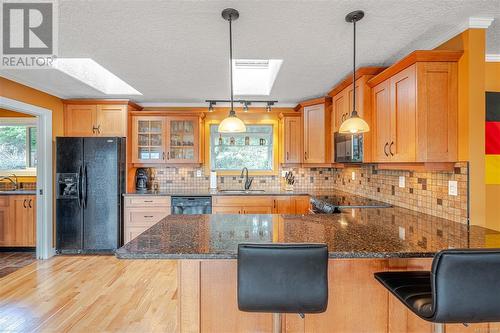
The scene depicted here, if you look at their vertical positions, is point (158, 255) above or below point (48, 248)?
above

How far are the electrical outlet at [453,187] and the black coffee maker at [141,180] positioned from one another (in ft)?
12.9

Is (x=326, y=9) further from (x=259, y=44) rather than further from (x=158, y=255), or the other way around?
(x=158, y=255)

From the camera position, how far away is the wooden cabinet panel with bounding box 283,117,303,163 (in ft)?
14.7

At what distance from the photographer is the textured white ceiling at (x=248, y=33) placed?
5.84ft

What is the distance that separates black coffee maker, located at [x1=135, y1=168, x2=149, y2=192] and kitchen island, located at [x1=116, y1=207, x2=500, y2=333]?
2.84m

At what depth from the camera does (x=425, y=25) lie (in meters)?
2.01

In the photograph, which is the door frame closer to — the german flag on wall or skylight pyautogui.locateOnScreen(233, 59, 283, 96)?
skylight pyautogui.locateOnScreen(233, 59, 283, 96)

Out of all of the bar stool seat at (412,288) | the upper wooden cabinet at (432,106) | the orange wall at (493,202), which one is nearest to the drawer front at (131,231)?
the bar stool seat at (412,288)

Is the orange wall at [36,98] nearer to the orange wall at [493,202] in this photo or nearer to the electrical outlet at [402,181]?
the electrical outlet at [402,181]

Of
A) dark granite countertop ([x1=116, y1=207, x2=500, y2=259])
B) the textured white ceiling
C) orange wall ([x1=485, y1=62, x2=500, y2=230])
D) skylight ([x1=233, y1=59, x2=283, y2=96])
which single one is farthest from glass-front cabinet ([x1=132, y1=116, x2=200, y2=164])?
orange wall ([x1=485, y1=62, x2=500, y2=230])

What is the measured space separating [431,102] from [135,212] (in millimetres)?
3807

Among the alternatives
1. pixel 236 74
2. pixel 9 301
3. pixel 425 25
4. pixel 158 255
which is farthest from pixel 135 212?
pixel 425 25

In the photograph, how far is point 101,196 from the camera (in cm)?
403

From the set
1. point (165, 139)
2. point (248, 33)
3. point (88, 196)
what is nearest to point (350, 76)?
point (248, 33)
